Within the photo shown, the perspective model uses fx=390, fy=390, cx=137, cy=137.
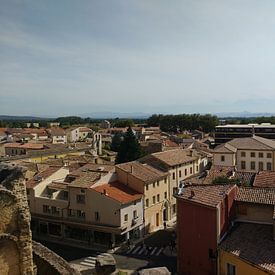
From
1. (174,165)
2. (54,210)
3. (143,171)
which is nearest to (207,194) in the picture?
(143,171)

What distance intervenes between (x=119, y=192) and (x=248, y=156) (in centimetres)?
3993

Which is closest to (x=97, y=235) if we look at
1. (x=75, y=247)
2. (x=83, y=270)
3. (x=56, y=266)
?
(x=75, y=247)

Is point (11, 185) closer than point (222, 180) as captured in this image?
Yes

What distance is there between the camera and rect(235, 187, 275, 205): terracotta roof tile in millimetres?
28078

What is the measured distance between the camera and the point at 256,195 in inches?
1145

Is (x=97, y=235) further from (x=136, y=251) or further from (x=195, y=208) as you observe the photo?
(x=195, y=208)

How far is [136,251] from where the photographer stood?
1512 inches

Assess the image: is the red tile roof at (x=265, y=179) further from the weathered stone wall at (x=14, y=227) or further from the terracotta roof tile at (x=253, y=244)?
the weathered stone wall at (x=14, y=227)

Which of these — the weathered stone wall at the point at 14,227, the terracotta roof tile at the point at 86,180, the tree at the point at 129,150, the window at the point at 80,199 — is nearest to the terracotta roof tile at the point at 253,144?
the tree at the point at 129,150

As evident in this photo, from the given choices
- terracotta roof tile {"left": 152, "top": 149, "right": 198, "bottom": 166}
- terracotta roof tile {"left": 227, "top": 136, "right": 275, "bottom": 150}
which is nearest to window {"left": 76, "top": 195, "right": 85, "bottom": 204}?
terracotta roof tile {"left": 152, "top": 149, "right": 198, "bottom": 166}

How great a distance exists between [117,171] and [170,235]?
9.63m

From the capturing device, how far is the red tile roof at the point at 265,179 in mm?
36969

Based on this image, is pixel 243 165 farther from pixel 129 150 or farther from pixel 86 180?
pixel 86 180

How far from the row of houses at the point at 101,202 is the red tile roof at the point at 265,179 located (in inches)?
498
